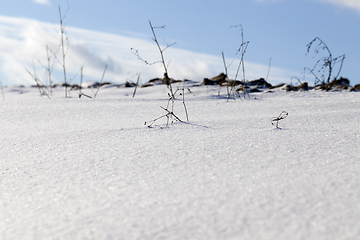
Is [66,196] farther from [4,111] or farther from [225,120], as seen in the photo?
[4,111]

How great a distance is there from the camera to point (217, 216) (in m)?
0.71

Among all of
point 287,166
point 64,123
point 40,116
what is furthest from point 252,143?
point 40,116

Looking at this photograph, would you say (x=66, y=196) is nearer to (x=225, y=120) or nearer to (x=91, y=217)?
(x=91, y=217)

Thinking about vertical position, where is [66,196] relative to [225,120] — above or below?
below

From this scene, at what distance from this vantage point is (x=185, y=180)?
909 millimetres

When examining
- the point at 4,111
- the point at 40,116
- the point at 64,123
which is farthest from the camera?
the point at 4,111

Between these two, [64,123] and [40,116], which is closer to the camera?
[64,123]

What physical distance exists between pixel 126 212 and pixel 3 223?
1.06 ft

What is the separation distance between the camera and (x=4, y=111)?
2166 millimetres

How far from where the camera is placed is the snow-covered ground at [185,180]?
0.69m

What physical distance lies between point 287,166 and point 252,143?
26 cm

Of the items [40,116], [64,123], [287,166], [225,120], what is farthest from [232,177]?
[40,116]

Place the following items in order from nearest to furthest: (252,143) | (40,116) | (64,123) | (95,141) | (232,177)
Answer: (232,177)
(252,143)
(95,141)
(64,123)
(40,116)

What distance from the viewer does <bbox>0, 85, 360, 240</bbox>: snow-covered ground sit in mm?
686
